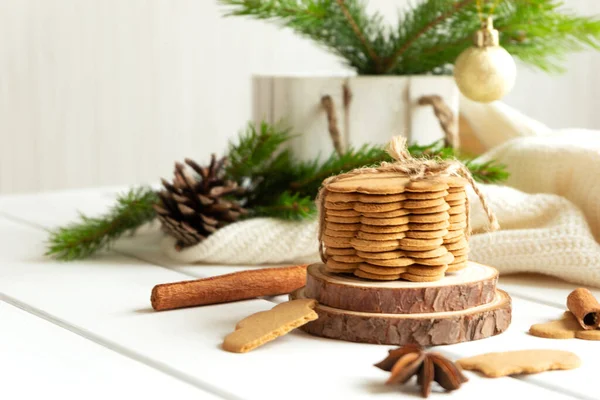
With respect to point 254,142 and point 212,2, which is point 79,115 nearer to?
point 212,2

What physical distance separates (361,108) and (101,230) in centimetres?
30

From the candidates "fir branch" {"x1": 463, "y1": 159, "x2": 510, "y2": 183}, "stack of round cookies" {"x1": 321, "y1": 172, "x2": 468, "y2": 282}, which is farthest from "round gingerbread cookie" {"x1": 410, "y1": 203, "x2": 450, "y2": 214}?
"fir branch" {"x1": 463, "y1": 159, "x2": 510, "y2": 183}

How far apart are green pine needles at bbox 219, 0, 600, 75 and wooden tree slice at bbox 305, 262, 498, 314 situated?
40 centimetres

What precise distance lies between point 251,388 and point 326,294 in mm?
129

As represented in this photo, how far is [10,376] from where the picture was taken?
53 centimetres

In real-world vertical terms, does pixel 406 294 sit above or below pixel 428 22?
below

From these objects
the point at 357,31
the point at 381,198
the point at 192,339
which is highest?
the point at 357,31

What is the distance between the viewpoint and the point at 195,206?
87cm

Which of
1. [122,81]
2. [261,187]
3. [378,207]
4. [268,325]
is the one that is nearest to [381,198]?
[378,207]

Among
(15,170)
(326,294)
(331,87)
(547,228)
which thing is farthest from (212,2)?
(326,294)

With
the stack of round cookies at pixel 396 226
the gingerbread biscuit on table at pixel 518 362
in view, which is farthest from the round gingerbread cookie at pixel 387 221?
the gingerbread biscuit on table at pixel 518 362

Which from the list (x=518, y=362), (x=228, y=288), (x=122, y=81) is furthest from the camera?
(x=122, y=81)

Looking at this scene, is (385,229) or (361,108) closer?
(385,229)

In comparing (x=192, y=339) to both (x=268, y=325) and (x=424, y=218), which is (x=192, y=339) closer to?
(x=268, y=325)
